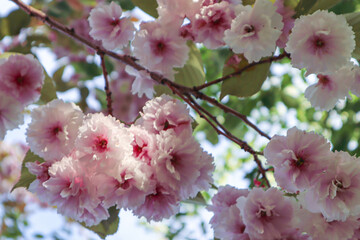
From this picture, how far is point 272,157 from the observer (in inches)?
24.0

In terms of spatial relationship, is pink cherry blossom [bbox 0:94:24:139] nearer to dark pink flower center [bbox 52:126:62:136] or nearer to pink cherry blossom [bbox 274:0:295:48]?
dark pink flower center [bbox 52:126:62:136]

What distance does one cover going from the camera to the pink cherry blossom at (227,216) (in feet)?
1.94

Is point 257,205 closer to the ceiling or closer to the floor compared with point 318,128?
closer to the floor

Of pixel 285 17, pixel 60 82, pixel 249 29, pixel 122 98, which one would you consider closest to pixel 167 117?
pixel 249 29

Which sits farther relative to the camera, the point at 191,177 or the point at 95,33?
the point at 95,33

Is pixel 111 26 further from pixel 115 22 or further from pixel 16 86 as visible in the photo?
pixel 16 86

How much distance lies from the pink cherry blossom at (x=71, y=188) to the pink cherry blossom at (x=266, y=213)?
25cm

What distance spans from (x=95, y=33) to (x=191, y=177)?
0.43 metres

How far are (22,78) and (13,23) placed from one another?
46 centimetres

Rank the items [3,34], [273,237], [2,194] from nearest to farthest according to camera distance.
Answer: [273,237] → [3,34] → [2,194]

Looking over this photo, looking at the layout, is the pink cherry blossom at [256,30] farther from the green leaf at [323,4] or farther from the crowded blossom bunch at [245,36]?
the green leaf at [323,4]

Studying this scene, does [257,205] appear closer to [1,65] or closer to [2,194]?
[1,65]

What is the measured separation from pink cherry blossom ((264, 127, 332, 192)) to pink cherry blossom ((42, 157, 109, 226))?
31 centimetres

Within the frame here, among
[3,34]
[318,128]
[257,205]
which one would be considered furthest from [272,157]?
[318,128]
